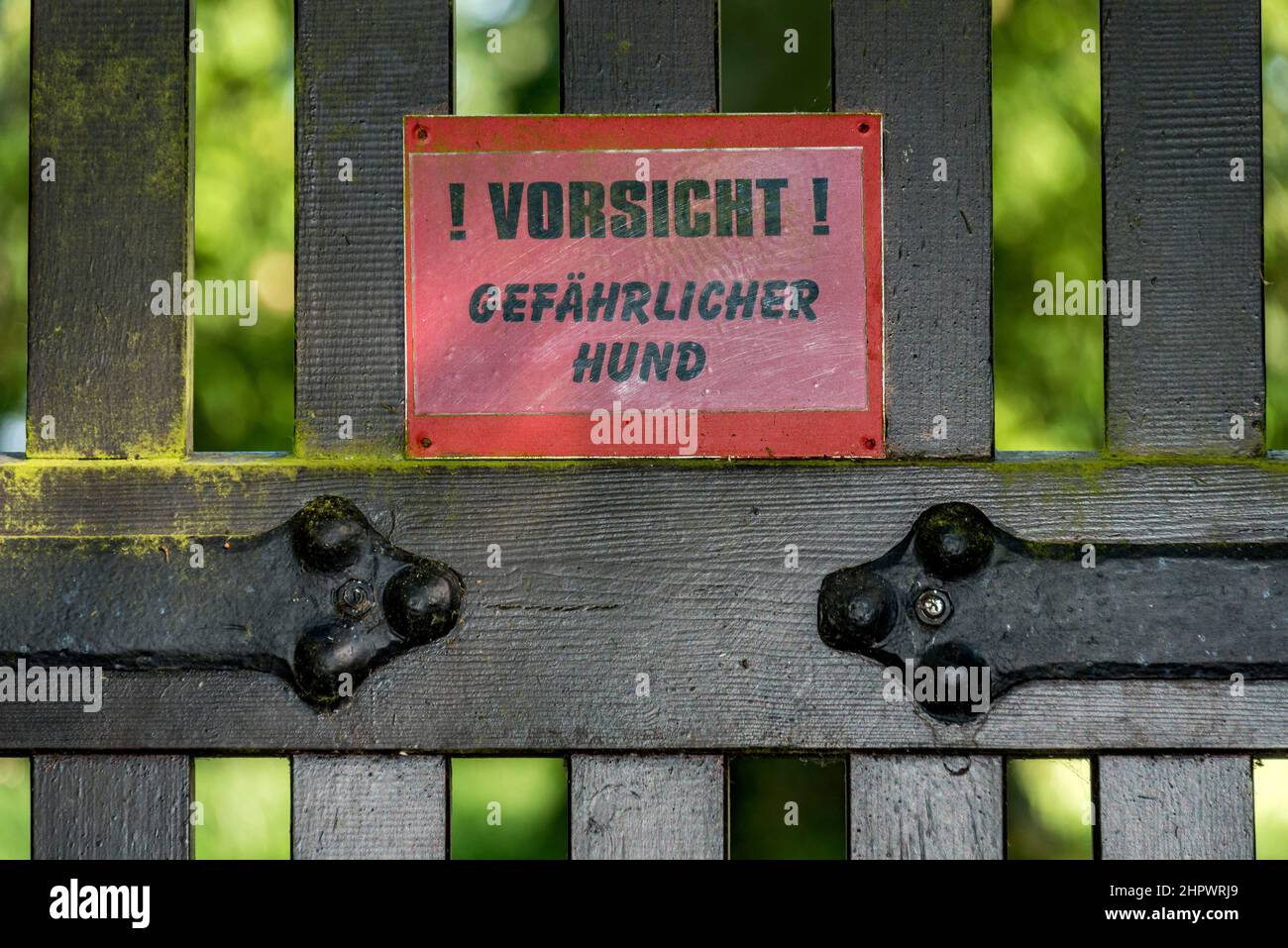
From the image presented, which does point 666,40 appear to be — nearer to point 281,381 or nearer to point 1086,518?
point 1086,518

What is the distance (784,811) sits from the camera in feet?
5.21

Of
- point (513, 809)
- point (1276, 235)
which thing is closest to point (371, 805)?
point (513, 809)

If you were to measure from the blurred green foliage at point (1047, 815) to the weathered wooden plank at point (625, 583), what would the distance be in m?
0.59

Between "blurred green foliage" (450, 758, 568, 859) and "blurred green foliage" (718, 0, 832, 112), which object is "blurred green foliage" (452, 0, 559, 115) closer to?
"blurred green foliage" (718, 0, 832, 112)

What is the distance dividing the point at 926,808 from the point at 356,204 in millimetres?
911

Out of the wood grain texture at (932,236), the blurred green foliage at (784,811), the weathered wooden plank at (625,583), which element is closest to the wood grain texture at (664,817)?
the weathered wooden plank at (625,583)

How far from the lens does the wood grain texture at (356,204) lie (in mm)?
1107

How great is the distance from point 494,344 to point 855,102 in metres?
0.48

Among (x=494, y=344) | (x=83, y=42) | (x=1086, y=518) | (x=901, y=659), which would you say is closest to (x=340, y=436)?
(x=494, y=344)

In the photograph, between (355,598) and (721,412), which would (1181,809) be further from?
(355,598)

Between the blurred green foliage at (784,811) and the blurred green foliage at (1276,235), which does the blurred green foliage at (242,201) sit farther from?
the blurred green foliage at (1276,235)

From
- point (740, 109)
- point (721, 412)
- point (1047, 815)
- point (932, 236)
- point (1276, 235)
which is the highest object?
point (740, 109)

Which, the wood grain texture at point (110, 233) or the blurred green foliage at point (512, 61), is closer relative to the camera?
the wood grain texture at point (110, 233)

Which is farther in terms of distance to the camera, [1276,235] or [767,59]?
[767,59]
